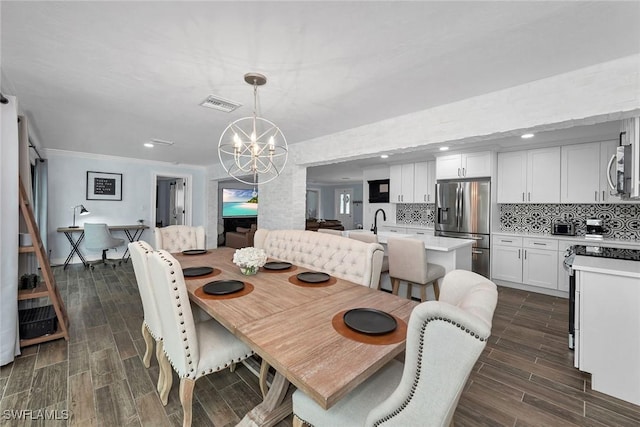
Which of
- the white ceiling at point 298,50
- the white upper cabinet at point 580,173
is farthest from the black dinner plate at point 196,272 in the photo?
the white upper cabinet at point 580,173

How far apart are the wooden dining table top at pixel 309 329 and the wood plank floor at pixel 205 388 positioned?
2.38ft

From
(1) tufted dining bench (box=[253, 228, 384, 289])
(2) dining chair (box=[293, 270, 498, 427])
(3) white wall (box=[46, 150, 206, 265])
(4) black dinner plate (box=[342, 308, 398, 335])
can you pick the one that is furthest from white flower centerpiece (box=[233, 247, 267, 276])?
(3) white wall (box=[46, 150, 206, 265])

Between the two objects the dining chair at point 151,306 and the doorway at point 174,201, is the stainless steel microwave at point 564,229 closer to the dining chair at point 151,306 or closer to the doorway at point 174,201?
the dining chair at point 151,306

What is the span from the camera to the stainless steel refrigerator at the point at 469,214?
173 inches

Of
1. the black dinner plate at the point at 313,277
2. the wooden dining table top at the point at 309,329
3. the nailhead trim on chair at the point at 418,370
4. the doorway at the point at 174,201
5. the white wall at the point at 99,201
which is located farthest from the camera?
the doorway at the point at 174,201

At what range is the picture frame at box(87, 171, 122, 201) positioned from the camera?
5.64 metres

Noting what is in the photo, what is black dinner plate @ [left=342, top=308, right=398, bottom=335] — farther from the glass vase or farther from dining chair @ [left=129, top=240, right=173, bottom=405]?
dining chair @ [left=129, top=240, right=173, bottom=405]

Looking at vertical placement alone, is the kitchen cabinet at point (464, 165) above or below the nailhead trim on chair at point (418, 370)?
above

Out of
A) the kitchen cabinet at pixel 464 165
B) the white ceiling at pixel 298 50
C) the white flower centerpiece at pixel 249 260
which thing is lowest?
the white flower centerpiece at pixel 249 260

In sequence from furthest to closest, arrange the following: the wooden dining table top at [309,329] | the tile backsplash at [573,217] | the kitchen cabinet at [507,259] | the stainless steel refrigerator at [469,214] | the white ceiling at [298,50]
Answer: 1. the stainless steel refrigerator at [469,214]
2. the kitchen cabinet at [507,259]
3. the tile backsplash at [573,217]
4. the white ceiling at [298,50]
5. the wooden dining table top at [309,329]

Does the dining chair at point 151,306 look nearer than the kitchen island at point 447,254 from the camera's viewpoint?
Yes

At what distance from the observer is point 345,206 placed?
12312 mm

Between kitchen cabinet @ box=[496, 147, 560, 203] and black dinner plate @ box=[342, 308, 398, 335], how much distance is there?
4148 mm

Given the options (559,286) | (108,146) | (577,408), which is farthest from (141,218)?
(559,286)
